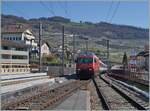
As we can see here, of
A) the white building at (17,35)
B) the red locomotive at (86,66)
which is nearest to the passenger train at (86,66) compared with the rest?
the red locomotive at (86,66)

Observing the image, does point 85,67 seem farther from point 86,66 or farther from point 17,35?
point 17,35

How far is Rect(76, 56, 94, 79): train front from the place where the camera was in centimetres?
5006

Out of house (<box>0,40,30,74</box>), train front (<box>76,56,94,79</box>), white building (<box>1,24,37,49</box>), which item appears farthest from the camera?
white building (<box>1,24,37,49</box>)

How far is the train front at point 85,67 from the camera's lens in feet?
164

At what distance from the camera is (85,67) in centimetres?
5000

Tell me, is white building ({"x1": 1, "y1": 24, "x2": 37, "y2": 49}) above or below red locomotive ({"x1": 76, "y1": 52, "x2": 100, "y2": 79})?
above

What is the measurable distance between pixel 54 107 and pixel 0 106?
7.16 feet

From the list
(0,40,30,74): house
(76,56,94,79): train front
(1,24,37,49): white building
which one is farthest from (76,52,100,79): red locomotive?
(1,24,37,49): white building

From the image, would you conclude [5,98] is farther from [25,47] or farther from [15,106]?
[25,47]

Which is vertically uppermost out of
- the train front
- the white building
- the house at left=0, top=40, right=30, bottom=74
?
the white building

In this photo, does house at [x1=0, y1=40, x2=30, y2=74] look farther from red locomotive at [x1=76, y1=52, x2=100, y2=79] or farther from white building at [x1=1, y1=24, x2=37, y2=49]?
red locomotive at [x1=76, y1=52, x2=100, y2=79]

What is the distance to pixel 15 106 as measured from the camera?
1716 cm

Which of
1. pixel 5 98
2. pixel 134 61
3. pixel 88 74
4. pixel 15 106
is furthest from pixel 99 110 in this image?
pixel 134 61

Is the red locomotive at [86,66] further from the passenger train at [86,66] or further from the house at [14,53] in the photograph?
the house at [14,53]
